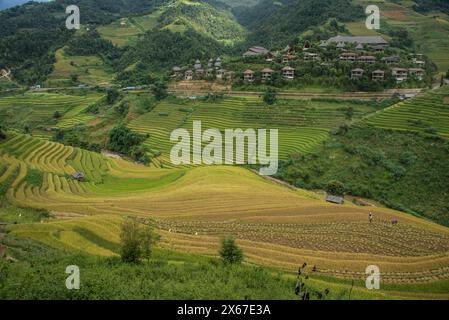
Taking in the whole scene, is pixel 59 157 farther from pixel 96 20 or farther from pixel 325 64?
pixel 96 20

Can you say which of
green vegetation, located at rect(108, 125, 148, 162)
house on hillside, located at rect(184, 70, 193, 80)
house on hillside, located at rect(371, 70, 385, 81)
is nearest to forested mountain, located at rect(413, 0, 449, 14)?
house on hillside, located at rect(371, 70, 385, 81)

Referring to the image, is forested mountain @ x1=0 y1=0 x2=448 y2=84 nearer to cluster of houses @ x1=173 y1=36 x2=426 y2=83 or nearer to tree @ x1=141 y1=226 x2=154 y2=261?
cluster of houses @ x1=173 y1=36 x2=426 y2=83

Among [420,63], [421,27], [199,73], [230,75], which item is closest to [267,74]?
[230,75]

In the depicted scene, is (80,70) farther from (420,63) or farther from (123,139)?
(420,63)

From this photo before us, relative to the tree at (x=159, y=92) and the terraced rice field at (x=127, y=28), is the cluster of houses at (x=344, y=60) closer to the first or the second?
the tree at (x=159, y=92)

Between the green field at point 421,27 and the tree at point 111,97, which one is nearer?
the tree at point 111,97

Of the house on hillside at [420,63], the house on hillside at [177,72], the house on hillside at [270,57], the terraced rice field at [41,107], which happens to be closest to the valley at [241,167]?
the terraced rice field at [41,107]
